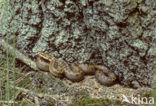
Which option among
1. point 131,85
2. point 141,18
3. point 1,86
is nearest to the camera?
point 141,18

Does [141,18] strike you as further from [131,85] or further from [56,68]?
[56,68]

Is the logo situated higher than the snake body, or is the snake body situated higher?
the snake body

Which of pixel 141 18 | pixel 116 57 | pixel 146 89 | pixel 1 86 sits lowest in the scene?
pixel 146 89

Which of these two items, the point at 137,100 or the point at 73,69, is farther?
the point at 73,69

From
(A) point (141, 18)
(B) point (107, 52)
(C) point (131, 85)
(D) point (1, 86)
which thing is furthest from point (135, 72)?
(D) point (1, 86)

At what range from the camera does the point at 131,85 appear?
3910 millimetres

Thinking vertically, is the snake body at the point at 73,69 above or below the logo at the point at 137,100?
above

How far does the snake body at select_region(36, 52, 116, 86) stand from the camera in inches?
155

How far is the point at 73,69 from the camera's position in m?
4.07

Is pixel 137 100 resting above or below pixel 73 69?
below

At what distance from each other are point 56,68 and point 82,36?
2.63 ft

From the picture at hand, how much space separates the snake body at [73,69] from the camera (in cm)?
394

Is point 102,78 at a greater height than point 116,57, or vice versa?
point 116,57

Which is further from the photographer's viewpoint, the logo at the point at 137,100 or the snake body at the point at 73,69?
the snake body at the point at 73,69
